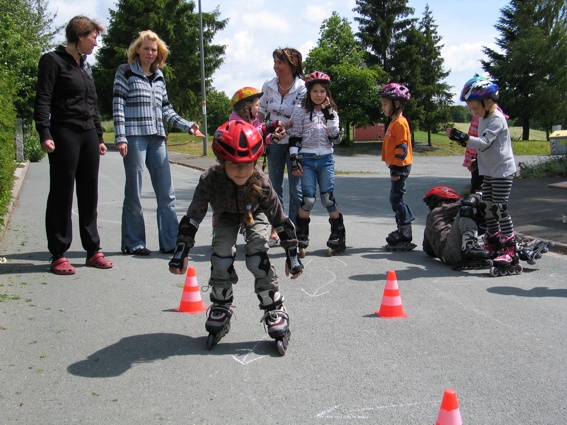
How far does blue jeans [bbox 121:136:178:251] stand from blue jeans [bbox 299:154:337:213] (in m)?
1.57

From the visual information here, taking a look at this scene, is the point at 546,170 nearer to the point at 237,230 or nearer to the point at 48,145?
the point at 48,145

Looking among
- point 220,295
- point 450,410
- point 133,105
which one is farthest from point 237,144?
point 133,105

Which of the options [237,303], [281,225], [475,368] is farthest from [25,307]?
[475,368]

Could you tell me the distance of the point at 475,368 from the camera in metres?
3.87

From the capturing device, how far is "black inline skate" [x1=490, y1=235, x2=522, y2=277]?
6266mm

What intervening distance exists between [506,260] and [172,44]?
151ft

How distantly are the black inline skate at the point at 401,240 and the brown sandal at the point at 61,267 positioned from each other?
12.2 feet

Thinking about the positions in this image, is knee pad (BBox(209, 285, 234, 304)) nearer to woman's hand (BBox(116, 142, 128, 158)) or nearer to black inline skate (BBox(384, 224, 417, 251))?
woman's hand (BBox(116, 142, 128, 158))

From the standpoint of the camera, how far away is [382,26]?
2057 inches

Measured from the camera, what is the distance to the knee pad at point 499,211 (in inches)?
254

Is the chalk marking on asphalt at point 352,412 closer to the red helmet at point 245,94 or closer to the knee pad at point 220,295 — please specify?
the knee pad at point 220,295

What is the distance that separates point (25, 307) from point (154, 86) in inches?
121

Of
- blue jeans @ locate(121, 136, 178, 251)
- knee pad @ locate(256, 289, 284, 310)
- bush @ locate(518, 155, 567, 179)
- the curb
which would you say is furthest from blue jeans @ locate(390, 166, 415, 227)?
bush @ locate(518, 155, 567, 179)

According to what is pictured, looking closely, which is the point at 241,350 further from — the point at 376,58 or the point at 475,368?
the point at 376,58
